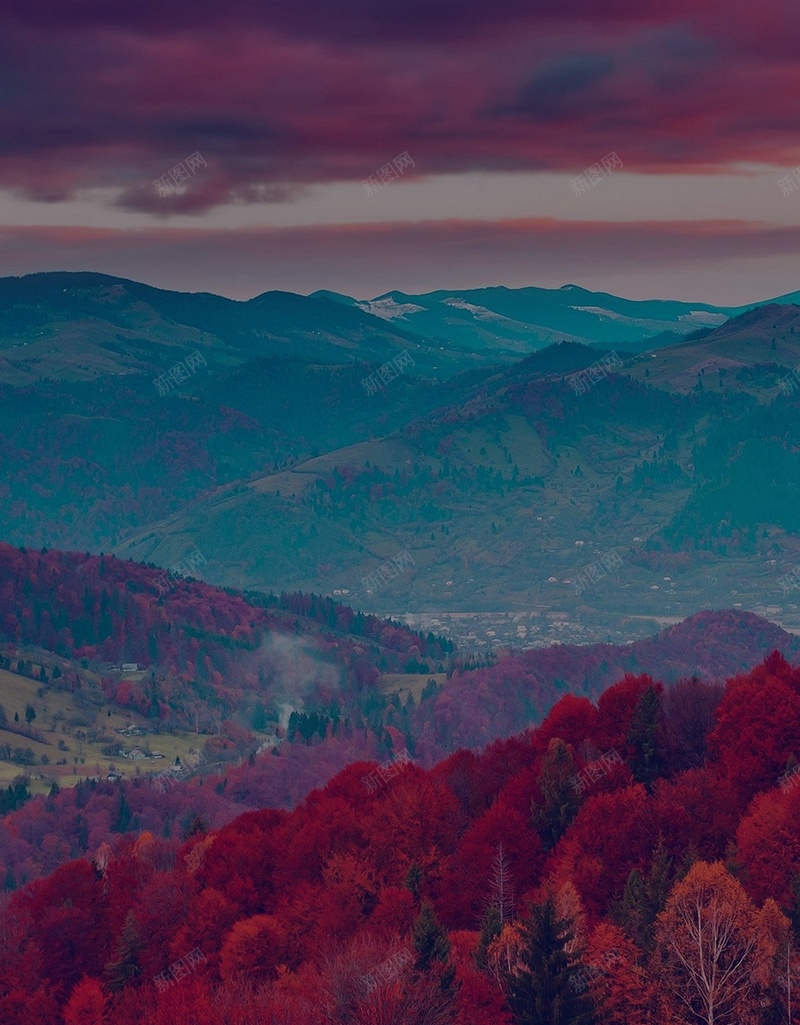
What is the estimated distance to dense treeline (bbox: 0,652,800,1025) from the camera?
239 ft

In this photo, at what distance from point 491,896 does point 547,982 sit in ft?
95.7

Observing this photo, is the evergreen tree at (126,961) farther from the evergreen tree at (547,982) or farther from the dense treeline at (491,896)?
the evergreen tree at (547,982)

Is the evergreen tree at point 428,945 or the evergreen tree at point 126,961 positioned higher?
the evergreen tree at point 428,945

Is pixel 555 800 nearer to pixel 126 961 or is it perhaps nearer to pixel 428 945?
pixel 126 961

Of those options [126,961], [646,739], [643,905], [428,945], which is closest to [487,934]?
[428,945]

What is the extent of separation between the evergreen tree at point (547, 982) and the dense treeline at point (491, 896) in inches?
4.1

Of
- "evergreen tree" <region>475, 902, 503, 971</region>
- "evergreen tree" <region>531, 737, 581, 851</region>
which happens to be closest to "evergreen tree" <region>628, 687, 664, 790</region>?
"evergreen tree" <region>531, 737, 581, 851</region>

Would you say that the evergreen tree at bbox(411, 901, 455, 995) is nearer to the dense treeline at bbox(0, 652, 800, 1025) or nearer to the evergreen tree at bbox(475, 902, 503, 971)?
the dense treeline at bbox(0, 652, 800, 1025)

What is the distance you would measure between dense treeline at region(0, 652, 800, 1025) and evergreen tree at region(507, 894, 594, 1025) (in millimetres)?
105

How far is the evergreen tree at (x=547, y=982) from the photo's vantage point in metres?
71.6

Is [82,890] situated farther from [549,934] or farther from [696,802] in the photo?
[549,934]

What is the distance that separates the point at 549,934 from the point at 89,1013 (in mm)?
33572

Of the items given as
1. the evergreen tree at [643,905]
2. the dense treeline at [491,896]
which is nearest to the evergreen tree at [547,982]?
the dense treeline at [491,896]

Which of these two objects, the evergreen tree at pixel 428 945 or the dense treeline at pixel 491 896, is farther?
the evergreen tree at pixel 428 945
